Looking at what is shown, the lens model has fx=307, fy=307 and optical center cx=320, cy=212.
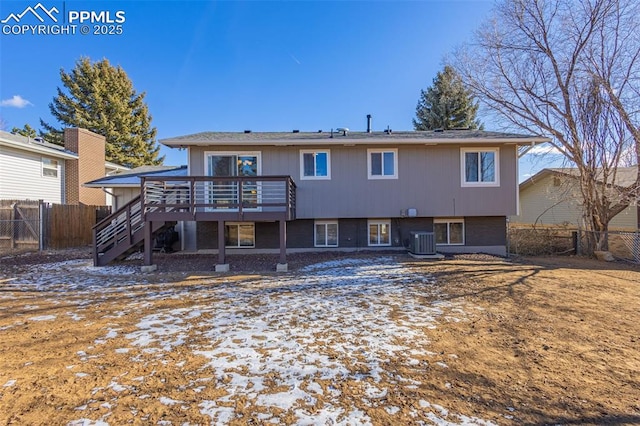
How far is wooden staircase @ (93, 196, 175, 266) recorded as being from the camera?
872 cm

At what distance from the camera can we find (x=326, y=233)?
11.6 metres

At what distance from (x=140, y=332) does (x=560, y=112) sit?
14.4 metres

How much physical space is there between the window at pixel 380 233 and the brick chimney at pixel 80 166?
52.5 feet

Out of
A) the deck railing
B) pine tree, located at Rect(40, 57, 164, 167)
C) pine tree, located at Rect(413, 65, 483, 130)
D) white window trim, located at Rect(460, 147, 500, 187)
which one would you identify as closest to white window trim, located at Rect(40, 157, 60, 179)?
the deck railing

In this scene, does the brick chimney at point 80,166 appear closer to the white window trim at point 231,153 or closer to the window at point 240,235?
the white window trim at point 231,153

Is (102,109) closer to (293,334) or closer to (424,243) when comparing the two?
(424,243)

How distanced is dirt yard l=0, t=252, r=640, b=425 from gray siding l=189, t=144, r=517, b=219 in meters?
4.47

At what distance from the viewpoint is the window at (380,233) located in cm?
1159

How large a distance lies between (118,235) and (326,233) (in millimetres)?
6706

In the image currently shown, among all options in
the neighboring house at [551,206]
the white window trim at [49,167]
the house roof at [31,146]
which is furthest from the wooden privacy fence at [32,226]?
the neighboring house at [551,206]

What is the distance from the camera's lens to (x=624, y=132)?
35.3ft

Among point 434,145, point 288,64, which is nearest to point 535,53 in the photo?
point 434,145

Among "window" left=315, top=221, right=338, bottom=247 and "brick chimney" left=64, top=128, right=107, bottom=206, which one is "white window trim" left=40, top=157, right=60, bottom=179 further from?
"window" left=315, top=221, right=338, bottom=247

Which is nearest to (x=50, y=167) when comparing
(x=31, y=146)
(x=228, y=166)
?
(x=31, y=146)
